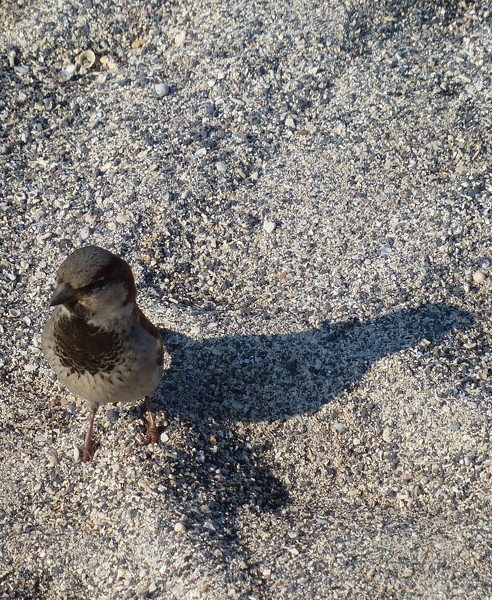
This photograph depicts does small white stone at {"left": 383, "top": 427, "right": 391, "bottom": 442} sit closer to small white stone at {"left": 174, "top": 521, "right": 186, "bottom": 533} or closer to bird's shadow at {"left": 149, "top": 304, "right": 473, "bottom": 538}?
bird's shadow at {"left": 149, "top": 304, "right": 473, "bottom": 538}

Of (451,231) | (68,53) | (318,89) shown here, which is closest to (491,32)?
(318,89)

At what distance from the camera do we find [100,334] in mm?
4117

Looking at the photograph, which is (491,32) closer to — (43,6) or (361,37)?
(361,37)

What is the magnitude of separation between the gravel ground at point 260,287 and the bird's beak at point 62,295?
117 centimetres

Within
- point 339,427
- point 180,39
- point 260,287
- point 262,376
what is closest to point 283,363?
point 262,376

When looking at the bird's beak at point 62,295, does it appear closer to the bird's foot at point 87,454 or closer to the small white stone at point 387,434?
the bird's foot at point 87,454

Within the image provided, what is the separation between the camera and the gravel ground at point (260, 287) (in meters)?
4.25

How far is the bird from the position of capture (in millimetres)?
3939

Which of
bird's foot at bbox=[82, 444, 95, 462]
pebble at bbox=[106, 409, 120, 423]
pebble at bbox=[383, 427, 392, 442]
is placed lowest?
pebble at bbox=[383, 427, 392, 442]

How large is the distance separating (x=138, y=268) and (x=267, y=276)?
94 centimetres

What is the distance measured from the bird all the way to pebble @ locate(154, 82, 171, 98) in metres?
2.95

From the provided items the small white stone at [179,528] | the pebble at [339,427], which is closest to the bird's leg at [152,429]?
the small white stone at [179,528]

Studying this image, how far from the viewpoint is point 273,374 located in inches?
200

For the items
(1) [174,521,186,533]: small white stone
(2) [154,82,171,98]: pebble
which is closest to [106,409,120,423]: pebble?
(1) [174,521,186,533]: small white stone
